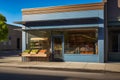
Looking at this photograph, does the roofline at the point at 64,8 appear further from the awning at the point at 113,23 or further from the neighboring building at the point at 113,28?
the awning at the point at 113,23

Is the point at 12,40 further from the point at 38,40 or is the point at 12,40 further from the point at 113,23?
the point at 113,23

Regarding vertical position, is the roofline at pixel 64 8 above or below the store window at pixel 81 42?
above

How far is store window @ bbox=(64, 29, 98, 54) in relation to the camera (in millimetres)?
19406

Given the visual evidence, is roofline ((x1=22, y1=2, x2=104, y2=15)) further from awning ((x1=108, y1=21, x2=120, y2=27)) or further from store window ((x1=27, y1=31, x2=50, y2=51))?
store window ((x1=27, y1=31, x2=50, y2=51))

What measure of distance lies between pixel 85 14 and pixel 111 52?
13.8ft

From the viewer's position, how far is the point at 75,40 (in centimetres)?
2008

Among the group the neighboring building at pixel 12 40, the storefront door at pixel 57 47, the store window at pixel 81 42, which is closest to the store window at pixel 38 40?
the storefront door at pixel 57 47

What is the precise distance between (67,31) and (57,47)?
1719 millimetres

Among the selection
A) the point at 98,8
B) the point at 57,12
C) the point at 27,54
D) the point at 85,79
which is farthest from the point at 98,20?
the point at 85,79

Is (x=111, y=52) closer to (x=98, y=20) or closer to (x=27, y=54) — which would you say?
(x=98, y=20)

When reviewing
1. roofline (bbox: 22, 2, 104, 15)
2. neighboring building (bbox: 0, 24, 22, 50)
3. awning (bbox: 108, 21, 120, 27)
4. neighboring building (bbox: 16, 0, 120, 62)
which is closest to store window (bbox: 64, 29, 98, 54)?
neighboring building (bbox: 16, 0, 120, 62)

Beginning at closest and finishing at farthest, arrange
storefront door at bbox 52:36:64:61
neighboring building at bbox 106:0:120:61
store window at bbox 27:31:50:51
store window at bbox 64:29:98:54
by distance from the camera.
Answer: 1. store window at bbox 64:29:98:54
2. neighboring building at bbox 106:0:120:61
3. storefront door at bbox 52:36:64:61
4. store window at bbox 27:31:50:51

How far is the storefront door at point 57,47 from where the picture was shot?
66.6 ft

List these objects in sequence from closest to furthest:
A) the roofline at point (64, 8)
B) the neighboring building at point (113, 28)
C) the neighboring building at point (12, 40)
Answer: the roofline at point (64, 8) → the neighboring building at point (113, 28) → the neighboring building at point (12, 40)
